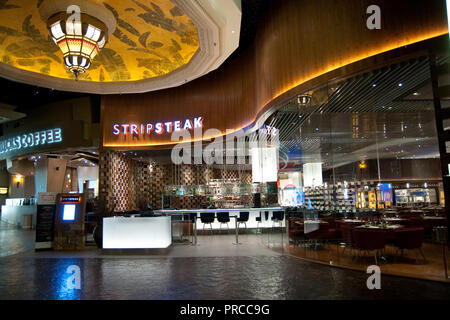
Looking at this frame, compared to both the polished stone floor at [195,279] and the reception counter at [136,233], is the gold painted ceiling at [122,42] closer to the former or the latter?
the reception counter at [136,233]

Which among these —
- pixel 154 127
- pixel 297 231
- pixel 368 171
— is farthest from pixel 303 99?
pixel 368 171

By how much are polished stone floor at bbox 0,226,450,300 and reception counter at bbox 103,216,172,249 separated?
1.40ft

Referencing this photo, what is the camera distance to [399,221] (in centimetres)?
777

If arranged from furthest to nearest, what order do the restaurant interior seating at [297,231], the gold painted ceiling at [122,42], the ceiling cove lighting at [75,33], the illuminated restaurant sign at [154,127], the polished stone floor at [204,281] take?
the illuminated restaurant sign at [154,127] < the restaurant interior seating at [297,231] < the gold painted ceiling at [122,42] < the ceiling cove lighting at [75,33] < the polished stone floor at [204,281]

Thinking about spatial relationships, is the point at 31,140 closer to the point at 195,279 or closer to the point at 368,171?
the point at 195,279

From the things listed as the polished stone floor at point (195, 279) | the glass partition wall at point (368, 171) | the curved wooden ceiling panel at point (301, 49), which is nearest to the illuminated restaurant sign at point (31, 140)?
the curved wooden ceiling panel at point (301, 49)

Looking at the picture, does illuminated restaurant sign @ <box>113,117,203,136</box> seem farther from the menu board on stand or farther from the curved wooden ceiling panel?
the menu board on stand

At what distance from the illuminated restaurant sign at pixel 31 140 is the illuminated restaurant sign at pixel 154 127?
291 cm

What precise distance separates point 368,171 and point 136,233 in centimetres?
1165

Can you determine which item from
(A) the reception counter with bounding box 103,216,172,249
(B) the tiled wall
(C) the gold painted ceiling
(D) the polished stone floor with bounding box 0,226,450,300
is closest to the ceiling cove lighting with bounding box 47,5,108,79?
(C) the gold painted ceiling

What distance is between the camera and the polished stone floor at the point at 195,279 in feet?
14.3

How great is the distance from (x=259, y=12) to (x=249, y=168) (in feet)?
34.5

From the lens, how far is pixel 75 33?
679 cm

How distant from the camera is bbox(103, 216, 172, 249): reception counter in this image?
26.2 ft
